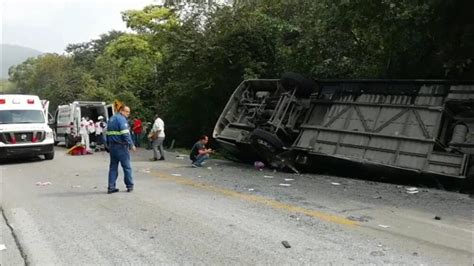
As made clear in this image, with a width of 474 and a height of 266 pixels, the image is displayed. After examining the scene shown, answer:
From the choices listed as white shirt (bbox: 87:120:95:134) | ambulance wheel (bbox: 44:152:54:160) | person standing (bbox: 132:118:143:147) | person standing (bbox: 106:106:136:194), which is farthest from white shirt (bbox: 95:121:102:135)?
person standing (bbox: 106:106:136:194)

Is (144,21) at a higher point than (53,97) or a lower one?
higher

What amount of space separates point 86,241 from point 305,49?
1153cm

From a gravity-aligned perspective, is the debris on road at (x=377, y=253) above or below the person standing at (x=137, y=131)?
below

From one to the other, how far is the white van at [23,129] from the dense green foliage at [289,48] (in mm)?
6136

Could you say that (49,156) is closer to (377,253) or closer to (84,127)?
(84,127)

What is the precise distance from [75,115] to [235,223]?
18.8 metres

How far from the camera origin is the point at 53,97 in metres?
55.4

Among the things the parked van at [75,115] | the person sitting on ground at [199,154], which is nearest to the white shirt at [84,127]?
the parked van at [75,115]

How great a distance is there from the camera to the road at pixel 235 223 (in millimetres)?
5375

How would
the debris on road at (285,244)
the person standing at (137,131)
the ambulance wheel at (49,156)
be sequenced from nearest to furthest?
the debris on road at (285,244), the ambulance wheel at (49,156), the person standing at (137,131)

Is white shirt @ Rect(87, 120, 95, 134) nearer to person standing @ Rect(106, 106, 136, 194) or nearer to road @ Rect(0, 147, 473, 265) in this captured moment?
road @ Rect(0, 147, 473, 265)

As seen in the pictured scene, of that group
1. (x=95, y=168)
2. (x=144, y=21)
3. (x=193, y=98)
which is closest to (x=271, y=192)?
(x=95, y=168)

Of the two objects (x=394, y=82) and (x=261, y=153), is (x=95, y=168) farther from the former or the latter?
(x=394, y=82)

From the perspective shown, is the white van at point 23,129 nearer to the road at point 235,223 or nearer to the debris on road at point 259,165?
the road at point 235,223
